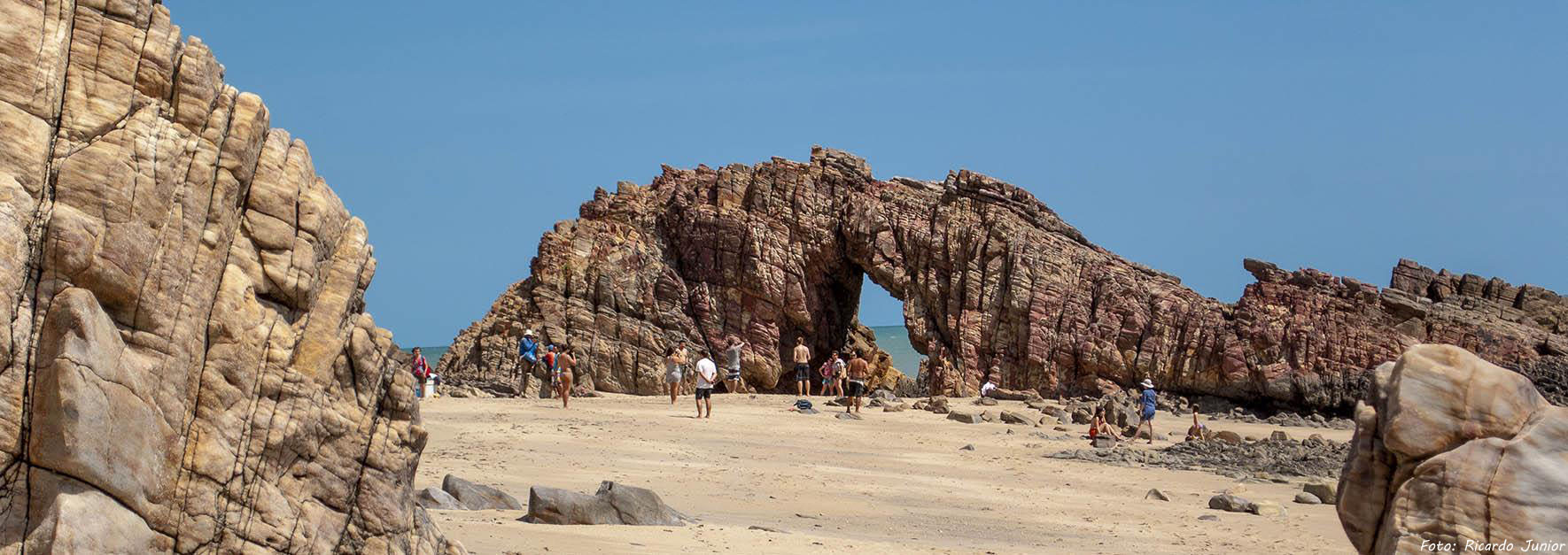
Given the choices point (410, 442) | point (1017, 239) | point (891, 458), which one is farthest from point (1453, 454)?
point (1017, 239)

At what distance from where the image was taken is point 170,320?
A: 257 inches

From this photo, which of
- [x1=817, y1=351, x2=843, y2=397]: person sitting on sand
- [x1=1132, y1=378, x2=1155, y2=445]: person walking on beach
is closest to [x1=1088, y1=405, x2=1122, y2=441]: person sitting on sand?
[x1=1132, y1=378, x2=1155, y2=445]: person walking on beach

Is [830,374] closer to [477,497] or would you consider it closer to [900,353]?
[477,497]

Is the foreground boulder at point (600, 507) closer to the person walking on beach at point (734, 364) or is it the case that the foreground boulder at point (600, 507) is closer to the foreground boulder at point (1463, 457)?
the foreground boulder at point (1463, 457)

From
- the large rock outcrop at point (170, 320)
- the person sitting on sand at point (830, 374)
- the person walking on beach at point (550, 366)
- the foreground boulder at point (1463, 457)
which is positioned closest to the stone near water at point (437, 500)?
the large rock outcrop at point (170, 320)

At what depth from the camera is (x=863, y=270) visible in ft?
127

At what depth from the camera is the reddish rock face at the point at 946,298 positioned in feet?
115

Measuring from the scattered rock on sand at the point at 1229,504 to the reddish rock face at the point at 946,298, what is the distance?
19463 millimetres

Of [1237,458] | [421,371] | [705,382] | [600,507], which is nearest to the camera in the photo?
[600,507]

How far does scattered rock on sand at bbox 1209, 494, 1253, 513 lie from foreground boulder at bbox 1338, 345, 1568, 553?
875 centimetres

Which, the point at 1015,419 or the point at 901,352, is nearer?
the point at 1015,419

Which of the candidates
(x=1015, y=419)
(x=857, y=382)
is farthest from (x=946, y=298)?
(x=1015, y=419)

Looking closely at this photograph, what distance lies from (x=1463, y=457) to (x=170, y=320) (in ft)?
19.2

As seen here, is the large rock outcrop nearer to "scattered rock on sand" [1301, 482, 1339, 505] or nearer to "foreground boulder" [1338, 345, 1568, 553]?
"foreground boulder" [1338, 345, 1568, 553]
